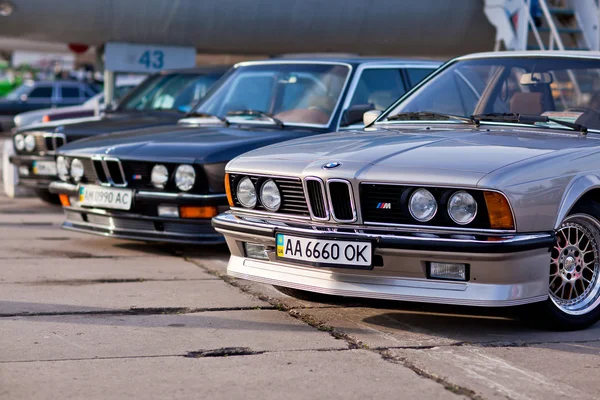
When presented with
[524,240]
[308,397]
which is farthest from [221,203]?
[308,397]

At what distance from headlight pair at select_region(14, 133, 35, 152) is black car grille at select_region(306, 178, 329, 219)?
6.40 m

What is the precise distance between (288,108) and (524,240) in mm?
3757

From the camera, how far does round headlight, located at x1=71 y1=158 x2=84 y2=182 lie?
798cm

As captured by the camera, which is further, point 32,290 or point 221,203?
point 221,203

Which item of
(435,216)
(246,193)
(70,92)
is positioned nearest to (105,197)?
(246,193)

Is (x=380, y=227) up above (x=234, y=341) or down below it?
above

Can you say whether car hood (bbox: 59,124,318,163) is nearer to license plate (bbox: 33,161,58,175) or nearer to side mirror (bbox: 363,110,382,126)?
side mirror (bbox: 363,110,382,126)

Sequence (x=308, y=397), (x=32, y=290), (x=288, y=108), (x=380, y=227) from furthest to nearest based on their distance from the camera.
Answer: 1. (x=288, y=108)
2. (x=32, y=290)
3. (x=380, y=227)
4. (x=308, y=397)

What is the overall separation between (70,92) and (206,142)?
24.6m

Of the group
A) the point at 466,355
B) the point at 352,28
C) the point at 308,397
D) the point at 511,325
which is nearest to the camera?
the point at 308,397

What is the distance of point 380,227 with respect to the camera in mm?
4945

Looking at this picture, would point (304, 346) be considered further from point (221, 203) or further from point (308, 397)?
point (221, 203)

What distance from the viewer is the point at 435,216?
4.84m

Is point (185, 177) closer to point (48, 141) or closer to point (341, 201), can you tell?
point (341, 201)
